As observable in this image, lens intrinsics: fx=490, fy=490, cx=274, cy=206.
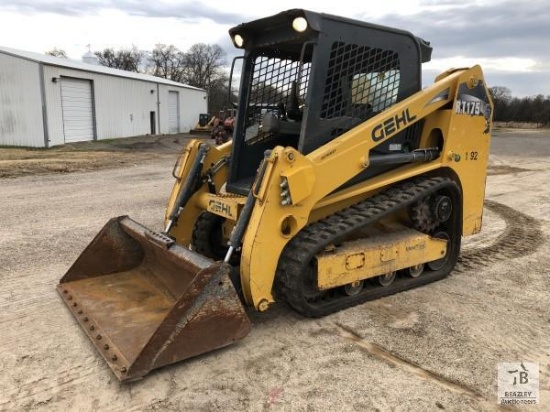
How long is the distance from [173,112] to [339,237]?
30.1 m

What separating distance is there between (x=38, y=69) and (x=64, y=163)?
8.46m

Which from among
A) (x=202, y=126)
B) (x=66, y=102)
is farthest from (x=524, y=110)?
(x=66, y=102)

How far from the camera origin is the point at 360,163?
3852mm

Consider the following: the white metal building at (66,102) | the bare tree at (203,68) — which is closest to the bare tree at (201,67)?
the bare tree at (203,68)

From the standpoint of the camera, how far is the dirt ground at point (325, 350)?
8.97 feet

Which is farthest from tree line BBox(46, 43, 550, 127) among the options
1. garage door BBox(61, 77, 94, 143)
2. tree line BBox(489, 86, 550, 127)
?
garage door BBox(61, 77, 94, 143)

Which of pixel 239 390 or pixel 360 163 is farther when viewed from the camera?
pixel 360 163

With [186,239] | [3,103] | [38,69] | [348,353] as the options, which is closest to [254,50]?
[186,239]

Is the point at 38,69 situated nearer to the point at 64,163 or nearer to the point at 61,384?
the point at 64,163

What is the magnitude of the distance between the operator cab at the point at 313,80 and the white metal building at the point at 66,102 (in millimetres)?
18130

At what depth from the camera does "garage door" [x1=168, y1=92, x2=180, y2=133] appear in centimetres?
3166

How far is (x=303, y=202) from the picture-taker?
353 cm

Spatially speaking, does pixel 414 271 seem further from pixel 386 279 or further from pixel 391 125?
pixel 391 125

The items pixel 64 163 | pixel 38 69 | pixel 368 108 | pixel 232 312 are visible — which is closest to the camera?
pixel 232 312
